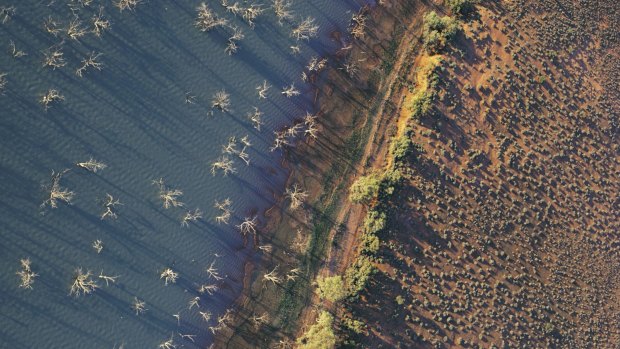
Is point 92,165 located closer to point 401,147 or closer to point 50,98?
point 50,98

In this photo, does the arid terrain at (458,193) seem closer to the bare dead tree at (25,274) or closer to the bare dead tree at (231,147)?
the bare dead tree at (231,147)

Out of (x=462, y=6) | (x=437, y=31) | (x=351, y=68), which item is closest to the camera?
(x=351, y=68)

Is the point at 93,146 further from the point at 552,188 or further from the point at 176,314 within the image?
the point at 552,188

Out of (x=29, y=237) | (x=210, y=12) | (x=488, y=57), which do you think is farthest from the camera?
(x=488, y=57)

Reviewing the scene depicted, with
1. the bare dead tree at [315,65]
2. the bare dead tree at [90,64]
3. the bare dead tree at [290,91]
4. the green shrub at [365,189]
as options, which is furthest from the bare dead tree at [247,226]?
the bare dead tree at [90,64]

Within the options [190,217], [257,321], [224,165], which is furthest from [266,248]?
[224,165]

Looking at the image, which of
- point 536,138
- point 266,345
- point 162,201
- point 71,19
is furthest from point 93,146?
point 536,138

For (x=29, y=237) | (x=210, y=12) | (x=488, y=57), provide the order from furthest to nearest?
(x=488, y=57)
(x=210, y=12)
(x=29, y=237)
